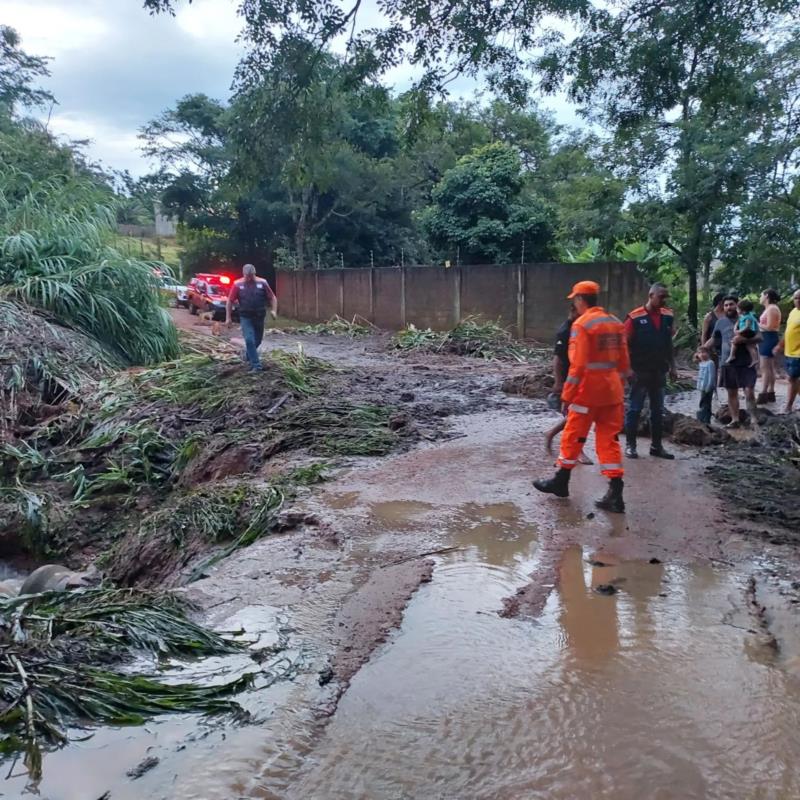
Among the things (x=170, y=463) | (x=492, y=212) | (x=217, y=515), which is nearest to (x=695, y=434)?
(x=217, y=515)

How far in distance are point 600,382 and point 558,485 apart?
2.99 feet

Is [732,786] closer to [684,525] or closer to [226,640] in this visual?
[226,640]

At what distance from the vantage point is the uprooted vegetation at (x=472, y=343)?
52.5ft

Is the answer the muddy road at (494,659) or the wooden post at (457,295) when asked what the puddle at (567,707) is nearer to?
the muddy road at (494,659)

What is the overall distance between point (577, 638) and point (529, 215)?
20.0 m

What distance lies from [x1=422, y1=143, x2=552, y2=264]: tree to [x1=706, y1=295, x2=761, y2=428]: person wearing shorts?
538 inches

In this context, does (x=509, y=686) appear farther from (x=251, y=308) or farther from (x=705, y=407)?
(x=251, y=308)

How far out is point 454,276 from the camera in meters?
20.0

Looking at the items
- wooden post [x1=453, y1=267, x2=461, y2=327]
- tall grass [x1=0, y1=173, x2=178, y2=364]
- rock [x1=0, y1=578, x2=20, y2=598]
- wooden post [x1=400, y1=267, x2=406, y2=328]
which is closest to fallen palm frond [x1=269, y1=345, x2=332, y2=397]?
tall grass [x1=0, y1=173, x2=178, y2=364]

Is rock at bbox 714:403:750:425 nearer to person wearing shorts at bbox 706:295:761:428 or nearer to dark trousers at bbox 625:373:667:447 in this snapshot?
person wearing shorts at bbox 706:295:761:428

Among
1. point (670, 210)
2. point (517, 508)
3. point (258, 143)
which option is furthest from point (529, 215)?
point (517, 508)

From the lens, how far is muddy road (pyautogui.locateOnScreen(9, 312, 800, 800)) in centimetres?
267

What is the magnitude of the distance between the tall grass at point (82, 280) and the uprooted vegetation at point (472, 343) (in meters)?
5.72

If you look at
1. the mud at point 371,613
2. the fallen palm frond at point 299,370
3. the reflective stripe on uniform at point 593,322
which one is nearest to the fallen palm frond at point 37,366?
the fallen palm frond at point 299,370
